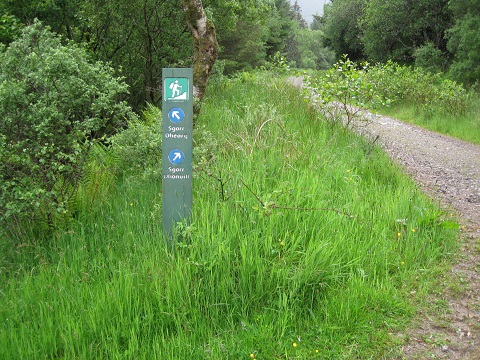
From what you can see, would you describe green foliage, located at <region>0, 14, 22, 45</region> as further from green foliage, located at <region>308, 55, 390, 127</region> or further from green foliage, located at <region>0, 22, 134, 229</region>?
green foliage, located at <region>308, 55, 390, 127</region>

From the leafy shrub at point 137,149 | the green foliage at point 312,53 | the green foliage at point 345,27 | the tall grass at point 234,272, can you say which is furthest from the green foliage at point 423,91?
the green foliage at point 312,53

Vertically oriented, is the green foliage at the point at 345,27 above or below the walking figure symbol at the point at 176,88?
above

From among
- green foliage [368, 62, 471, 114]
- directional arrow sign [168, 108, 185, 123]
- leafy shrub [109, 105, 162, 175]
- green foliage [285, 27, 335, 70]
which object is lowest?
leafy shrub [109, 105, 162, 175]

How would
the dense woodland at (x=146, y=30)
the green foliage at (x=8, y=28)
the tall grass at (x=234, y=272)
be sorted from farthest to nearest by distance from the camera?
the dense woodland at (x=146, y=30) < the green foliage at (x=8, y=28) < the tall grass at (x=234, y=272)

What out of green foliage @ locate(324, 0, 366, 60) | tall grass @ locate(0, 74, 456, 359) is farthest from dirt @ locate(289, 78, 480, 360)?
green foliage @ locate(324, 0, 366, 60)

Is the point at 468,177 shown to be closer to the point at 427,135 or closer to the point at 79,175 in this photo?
the point at 427,135

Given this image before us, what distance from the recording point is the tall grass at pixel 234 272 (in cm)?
301

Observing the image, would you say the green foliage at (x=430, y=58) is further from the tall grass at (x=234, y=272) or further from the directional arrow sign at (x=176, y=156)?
the directional arrow sign at (x=176, y=156)

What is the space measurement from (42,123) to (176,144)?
119 centimetres

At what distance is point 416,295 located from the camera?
355cm

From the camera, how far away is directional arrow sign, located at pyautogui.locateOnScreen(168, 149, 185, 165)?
368cm

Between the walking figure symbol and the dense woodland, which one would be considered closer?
the walking figure symbol

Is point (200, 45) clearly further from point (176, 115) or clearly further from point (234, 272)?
point (234, 272)

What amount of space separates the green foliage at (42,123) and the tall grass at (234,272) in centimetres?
36
